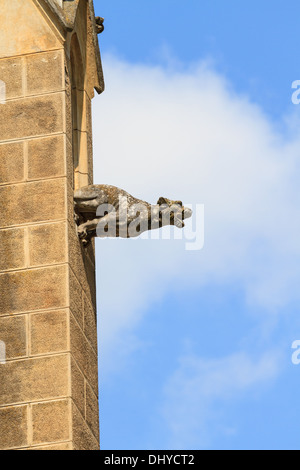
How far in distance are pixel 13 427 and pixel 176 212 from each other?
260cm

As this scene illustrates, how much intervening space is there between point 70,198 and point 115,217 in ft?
2.00

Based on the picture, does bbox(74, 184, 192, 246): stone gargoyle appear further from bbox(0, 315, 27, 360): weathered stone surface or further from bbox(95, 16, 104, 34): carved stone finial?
bbox(95, 16, 104, 34): carved stone finial

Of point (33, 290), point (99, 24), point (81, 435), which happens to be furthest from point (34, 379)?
point (99, 24)

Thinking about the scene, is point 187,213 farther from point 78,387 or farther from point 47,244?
point 78,387


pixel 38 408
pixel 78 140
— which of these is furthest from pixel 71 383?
pixel 78 140

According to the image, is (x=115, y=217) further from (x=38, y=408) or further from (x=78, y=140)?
(x=38, y=408)

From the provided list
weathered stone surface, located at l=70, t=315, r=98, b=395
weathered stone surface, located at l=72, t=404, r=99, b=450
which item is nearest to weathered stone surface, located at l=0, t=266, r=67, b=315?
weathered stone surface, located at l=70, t=315, r=98, b=395

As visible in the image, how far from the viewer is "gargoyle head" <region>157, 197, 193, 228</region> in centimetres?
1470

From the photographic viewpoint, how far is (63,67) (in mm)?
14664

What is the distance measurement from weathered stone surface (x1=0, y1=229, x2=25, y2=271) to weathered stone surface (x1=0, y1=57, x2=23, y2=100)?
1320 millimetres

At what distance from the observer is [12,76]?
14.7 metres

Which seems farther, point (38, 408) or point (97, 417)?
point (97, 417)
